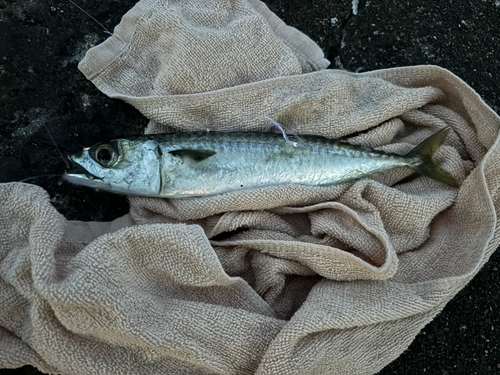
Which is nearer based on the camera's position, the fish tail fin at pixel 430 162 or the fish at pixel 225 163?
the fish at pixel 225 163

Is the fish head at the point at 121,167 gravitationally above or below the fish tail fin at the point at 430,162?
below

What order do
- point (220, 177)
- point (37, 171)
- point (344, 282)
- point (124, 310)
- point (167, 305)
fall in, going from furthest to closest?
point (37, 171)
point (220, 177)
point (344, 282)
point (167, 305)
point (124, 310)

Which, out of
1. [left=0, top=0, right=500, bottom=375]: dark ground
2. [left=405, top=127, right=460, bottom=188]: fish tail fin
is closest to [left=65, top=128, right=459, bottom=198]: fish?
[left=405, top=127, right=460, bottom=188]: fish tail fin

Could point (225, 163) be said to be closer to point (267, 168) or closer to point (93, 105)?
point (267, 168)

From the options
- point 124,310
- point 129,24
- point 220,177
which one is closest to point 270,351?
point 124,310

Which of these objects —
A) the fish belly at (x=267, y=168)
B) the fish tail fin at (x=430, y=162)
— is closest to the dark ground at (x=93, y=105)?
the fish belly at (x=267, y=168)

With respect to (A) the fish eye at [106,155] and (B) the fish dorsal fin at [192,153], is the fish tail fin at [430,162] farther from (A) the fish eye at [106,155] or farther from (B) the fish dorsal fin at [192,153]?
(A) the fish eye at [106,155]

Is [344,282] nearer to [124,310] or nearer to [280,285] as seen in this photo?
[280,285]
